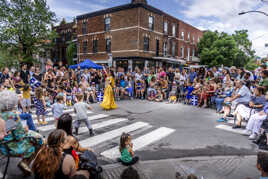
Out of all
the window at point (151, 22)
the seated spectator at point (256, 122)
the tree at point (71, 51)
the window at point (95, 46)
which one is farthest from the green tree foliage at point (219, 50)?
the seated spectator at point (256, 122)

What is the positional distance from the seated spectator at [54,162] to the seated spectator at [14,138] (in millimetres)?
1165

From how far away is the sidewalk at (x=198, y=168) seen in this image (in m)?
3.60

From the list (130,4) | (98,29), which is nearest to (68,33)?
(98,29)

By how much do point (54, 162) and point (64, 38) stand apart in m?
37.7

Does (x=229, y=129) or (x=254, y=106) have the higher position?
(x=254, y=106)

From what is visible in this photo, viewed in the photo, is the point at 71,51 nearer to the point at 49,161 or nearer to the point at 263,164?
the point at 49,161

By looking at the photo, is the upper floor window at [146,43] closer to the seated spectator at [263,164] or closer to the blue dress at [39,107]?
the blue dress at [39,107]

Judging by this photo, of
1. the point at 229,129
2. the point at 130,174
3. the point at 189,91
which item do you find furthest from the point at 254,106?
the point at 189,91

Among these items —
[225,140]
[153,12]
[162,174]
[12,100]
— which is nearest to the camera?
[12,100]

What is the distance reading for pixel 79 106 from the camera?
5668mm

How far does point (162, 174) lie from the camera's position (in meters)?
3.61

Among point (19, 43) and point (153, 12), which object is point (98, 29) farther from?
point (19, 43)

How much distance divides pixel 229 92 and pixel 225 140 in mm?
4228

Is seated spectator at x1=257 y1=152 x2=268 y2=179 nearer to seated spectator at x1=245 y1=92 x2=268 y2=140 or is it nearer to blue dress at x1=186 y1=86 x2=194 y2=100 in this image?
seated spectator at x1=245 y1=92 x2=268 y2=140
